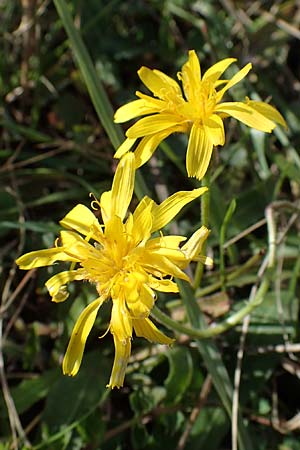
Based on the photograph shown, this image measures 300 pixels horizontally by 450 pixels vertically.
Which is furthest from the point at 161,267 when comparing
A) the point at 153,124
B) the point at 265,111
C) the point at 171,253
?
the point at 265,111

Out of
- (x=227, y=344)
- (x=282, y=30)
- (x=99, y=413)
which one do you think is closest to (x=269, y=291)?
(x=227, y=344)

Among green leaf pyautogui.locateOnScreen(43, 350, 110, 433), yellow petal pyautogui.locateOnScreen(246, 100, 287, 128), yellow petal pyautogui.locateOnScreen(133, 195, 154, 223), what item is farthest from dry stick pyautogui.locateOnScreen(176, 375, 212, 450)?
yellow petal pyautogui.locateOnScreen(246, 100, 287, 128)

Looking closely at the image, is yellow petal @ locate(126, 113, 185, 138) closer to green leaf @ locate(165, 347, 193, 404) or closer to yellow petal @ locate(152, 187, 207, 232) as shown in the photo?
A: yellow petal @ locate(152, 187, 207, 232)

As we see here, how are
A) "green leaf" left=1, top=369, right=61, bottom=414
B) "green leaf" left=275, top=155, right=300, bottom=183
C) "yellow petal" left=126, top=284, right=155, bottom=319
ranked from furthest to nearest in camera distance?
"green leaf" left=275, top=155, right=300, bottom=183 → "green leaf" left=1, top=369, right=61, bottom=414 → "yellow petal" left=126, top=284, right=155, bottom=319

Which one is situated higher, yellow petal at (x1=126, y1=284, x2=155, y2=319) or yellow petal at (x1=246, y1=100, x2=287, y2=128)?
yellow petal at (x1=246, y1=100, x2=287, y2=128)

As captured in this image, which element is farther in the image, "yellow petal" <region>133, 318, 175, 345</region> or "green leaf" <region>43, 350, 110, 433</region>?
"green leaf" <region>43, 350, 110, 433</region>

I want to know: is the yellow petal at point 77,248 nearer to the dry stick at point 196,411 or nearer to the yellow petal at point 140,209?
the yellow petal at point 140,209
